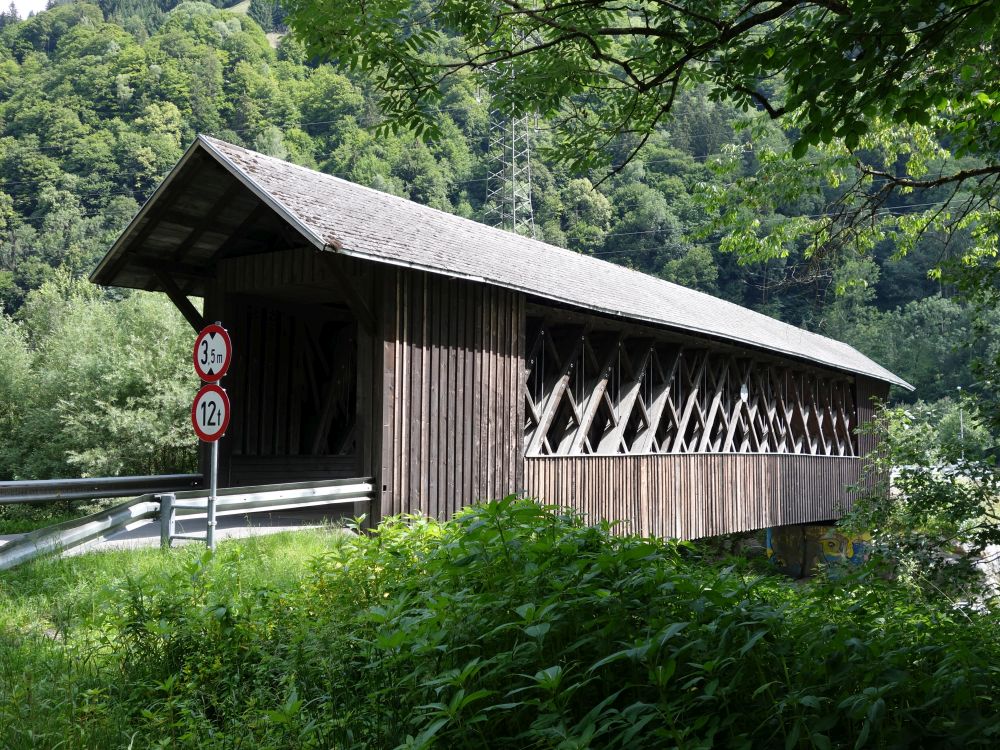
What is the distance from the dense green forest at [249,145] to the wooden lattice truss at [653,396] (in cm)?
1324

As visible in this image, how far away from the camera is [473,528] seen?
3.46m

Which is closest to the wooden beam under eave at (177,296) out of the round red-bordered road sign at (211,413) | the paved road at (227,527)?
the paved road at (227,527)

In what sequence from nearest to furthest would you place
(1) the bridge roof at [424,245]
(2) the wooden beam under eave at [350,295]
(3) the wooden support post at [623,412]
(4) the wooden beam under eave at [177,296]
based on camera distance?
(1) the bridge roof at [424,245]
(2) the wooden beam under eave at [350,295]
(4) the wooden beam under eave at [177,296]
(3) the wooden support post at [623,412]

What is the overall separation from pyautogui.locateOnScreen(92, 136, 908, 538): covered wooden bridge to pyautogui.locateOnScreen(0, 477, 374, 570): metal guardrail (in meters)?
0.55

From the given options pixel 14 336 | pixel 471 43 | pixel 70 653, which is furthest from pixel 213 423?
pixel 14 336

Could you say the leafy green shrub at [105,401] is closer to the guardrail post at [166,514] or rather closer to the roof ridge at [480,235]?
the roof ridge at [480,235]

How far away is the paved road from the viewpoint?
24.0ft

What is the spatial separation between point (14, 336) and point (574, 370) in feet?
63.4

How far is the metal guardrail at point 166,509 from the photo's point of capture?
5.95m

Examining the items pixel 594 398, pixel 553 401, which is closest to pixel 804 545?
pixel 594 398

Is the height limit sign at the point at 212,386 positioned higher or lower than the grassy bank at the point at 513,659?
higher

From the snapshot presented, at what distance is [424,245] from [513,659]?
6252 millimetres

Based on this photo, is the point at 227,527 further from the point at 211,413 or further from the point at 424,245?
the point at 424,245

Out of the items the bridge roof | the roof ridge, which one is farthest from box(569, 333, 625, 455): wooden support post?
the roof ridge
